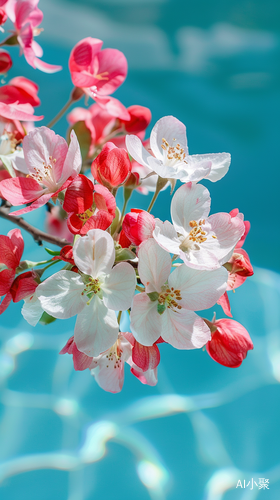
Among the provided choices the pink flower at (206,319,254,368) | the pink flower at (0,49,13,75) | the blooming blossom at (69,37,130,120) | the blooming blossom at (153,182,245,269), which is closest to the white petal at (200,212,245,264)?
the blooming blossom at (153,182,245,269)

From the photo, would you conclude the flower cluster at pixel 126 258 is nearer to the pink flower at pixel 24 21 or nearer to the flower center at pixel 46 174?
the flower center at pixel 46 174

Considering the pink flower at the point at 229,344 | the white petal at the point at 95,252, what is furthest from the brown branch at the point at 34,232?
the pink flower at the point at 229,344

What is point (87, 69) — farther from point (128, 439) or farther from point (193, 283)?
point (128, 439)

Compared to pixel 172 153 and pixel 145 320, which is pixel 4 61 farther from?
pixel 145 320

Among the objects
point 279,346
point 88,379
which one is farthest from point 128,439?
point 279,346

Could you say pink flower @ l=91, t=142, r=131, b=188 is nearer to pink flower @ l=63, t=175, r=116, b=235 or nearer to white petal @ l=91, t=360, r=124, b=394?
pink flower @ l=63, t=175, r=116, b=235

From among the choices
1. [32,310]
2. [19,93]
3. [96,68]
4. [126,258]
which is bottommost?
[32,310]

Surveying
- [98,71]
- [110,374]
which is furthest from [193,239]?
[98,71]
